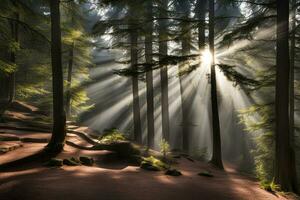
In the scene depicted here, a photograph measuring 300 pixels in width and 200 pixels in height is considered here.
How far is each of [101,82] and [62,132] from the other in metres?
33.8

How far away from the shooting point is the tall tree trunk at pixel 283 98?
38.4 ft

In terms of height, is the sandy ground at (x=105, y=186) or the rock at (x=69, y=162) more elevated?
the rock at (x=69, y=162)

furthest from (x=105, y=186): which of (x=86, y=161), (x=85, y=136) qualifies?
(x=85, y=136)

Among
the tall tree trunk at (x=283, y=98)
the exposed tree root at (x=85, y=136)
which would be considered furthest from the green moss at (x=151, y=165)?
the exposed tree root at (x=85, y=136)

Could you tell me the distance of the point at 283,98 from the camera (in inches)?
463

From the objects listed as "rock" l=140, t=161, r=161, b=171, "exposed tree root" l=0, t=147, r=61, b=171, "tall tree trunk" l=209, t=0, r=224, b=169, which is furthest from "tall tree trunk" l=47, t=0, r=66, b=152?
"tall tree trunk" l=209, t=0, r=224, b=169

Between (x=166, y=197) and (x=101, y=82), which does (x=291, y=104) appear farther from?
(x=101, y=82)

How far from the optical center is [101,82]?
45938 mm

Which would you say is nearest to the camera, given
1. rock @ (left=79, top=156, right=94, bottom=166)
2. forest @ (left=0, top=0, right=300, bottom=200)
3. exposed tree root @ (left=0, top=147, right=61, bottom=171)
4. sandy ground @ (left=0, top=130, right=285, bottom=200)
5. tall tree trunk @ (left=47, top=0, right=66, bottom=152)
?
sandy ground @ (left=0, top=130, right=285, bottom=200)

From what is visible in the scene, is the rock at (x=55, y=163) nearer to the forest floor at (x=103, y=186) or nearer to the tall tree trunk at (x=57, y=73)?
the forest floor at (x=103, y=186)

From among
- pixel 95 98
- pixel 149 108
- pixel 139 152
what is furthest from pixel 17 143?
pixel 95 98

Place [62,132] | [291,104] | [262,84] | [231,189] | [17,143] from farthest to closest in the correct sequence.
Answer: [291,104] < [262,84] < [17,143] < [62,132] < [231,189]

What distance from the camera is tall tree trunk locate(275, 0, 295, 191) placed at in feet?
38.4

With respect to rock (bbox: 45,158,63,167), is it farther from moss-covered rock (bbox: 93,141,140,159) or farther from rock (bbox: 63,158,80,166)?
moss-covered rock (bbox: 93,141,140,159)
